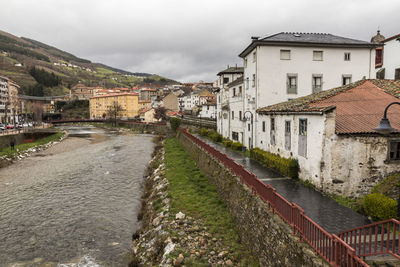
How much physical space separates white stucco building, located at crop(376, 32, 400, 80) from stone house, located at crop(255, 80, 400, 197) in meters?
13.1

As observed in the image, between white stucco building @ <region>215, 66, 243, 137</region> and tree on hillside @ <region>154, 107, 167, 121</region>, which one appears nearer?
white stucco building @ <region>215, 66, 243, 137</region>

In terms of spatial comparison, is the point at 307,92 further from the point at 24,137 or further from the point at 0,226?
the point at 24,137

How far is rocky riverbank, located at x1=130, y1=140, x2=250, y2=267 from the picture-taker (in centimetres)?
1081

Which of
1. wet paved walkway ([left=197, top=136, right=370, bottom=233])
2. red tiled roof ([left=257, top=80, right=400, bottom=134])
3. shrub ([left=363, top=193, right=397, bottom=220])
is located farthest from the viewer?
red tiled roof ([left=257, top=80, right=400, bottom=134])

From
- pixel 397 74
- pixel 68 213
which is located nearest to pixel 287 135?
pixel 68 213

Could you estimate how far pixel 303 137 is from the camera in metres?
15.0

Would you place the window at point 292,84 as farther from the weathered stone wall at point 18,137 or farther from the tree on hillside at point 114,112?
the tree on hillside at point 114,112

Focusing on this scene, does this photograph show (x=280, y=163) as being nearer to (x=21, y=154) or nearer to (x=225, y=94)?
(x=225, y=94)

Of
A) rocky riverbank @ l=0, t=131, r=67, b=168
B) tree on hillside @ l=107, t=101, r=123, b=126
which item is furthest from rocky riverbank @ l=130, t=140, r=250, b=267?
tree on hillside @ l=107, t=101, r=123, b=126

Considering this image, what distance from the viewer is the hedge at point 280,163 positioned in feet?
51.7

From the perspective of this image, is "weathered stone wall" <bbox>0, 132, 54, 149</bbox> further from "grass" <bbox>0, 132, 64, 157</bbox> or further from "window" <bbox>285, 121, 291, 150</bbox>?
"window" <bbox>285, 121, 291, 150</bbox>

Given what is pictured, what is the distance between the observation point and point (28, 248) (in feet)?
44.6

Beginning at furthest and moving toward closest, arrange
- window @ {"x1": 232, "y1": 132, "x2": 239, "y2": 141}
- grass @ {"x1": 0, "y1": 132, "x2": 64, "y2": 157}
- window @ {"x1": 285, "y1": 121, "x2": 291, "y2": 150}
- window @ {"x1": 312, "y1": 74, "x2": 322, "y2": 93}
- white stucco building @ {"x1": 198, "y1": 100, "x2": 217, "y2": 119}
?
white stucco building @ {"x1": 198, "y1": 100, "x2": 217, "y2": 119}
grass @ {"x1": 0, "y1": 132, "x2": 64, "y2": 157}
window @ {"x1": 232, "y1": 132, "x2": 239, "y2": 141}
window @ {"x1": 312, "y1": 74, "x2": 322, "y2": 93}
window @ {"x1": 285, "y1": 121, "x2": 291, "y2": 150}

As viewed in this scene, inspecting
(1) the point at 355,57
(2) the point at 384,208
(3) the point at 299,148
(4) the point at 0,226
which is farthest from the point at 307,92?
(4) the point at 0,226
